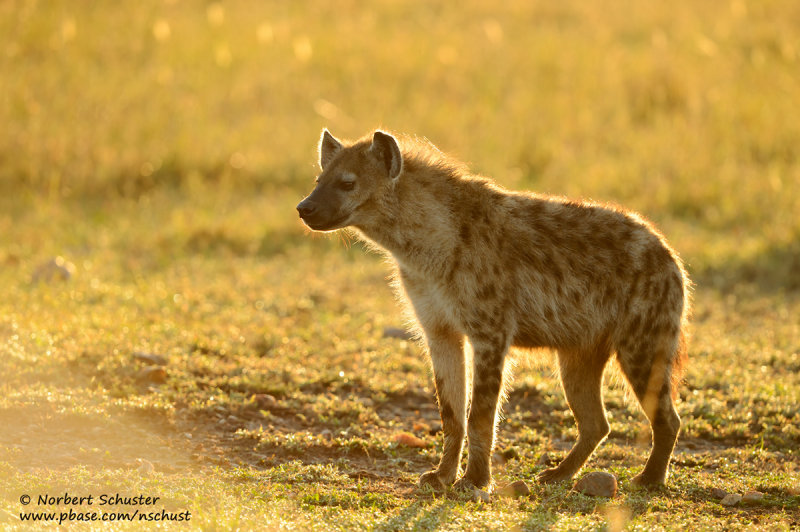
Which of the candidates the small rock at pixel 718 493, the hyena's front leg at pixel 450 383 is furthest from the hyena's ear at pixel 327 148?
the small rock at pixel 718 493

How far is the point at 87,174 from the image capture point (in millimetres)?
9914

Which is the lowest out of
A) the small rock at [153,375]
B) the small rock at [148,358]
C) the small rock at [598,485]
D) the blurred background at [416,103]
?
the small rock at [598,485]

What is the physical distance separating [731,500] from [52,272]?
4.78 metres

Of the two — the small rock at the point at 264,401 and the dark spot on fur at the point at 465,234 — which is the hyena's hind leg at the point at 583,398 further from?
the small rock at the point at 264,401

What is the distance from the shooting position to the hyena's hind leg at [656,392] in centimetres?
418

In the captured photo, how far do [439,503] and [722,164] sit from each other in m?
7.77

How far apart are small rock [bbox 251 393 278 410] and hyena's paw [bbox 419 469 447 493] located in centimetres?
108

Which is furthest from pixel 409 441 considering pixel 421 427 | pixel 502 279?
pixel 502 279

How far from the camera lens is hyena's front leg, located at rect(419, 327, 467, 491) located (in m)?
4.25

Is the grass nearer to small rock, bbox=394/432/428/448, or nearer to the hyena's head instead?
small rock, bbox=394/432/428/448

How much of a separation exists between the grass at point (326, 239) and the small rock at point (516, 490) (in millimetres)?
92

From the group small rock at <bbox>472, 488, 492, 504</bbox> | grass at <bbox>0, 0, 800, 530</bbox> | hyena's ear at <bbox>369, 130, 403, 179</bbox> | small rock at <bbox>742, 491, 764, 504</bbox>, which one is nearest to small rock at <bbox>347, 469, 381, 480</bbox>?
grass at <bbox>0, 0, 800, 530</bbox>

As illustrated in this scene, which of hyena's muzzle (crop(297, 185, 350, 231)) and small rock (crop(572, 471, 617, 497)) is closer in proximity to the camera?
small rock (crop(572, 471, 617, 497))

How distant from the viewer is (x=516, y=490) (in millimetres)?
4070
